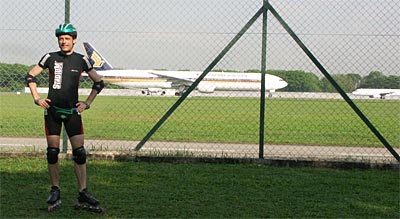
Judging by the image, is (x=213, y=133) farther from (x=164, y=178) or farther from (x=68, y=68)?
(x=68, y=68)

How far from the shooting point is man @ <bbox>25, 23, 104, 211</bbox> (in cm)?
598

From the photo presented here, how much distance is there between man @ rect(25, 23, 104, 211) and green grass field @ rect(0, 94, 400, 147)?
4302 mm

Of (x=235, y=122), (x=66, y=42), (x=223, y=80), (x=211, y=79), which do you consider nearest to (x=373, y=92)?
(x=211, y=79)

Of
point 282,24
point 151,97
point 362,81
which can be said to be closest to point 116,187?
point 282,24

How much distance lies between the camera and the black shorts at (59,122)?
6.02 m

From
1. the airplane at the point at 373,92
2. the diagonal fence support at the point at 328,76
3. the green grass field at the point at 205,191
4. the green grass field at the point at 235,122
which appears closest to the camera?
the green grass field at the point at 205,191

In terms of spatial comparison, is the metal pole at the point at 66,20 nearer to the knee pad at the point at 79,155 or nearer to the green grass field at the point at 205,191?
the green grass field at the point at 205,191

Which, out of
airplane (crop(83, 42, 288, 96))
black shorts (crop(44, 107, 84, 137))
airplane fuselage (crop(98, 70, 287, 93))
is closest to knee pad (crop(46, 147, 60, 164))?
black shorts (crop(44, 107, 84, 137))

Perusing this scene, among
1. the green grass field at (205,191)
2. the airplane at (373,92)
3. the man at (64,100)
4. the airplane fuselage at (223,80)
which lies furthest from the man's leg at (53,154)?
the airplane at (373,92)

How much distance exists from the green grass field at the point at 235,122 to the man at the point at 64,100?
14.1ft

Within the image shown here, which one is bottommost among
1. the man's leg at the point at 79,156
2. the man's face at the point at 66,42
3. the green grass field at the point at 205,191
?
the green grass field at the point at 205,191

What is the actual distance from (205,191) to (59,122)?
186 cm

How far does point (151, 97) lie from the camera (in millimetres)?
12570

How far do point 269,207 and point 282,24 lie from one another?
3.60m
